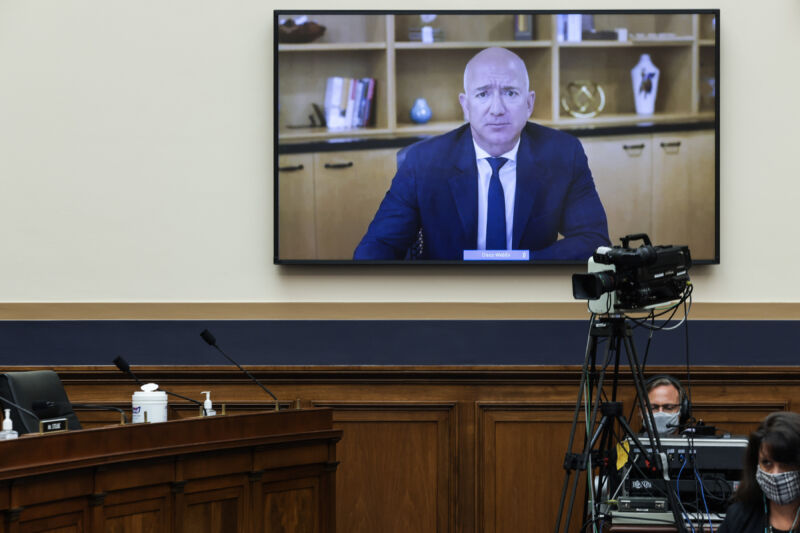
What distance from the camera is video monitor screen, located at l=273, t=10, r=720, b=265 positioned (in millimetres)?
5902

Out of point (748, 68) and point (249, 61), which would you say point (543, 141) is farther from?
point (249, 61)

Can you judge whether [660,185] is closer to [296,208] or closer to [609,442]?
[296,208]

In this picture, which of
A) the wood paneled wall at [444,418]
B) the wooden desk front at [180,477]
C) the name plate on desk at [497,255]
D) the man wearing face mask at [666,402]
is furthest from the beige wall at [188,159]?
the wooden desk front at [180,477]

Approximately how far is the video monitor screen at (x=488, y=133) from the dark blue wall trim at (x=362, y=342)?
383mm

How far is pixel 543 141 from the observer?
19.5 ft

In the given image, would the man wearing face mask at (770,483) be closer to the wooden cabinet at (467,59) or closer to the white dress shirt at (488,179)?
the white dress shirt at (488,179)

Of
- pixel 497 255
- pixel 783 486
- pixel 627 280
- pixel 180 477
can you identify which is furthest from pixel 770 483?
pixel 497 255

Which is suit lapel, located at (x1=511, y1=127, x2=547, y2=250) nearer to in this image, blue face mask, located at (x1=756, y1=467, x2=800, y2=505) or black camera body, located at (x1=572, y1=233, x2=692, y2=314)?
black camera body, located at (x1=572, y1=233, x2=692, y2=314)

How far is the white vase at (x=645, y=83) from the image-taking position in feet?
19.4

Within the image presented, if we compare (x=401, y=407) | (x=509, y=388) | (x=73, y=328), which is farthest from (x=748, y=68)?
(x=73, y=328)

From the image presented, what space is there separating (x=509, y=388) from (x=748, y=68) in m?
2.16

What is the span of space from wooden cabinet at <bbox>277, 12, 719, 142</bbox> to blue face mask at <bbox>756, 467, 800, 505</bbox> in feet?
9.75

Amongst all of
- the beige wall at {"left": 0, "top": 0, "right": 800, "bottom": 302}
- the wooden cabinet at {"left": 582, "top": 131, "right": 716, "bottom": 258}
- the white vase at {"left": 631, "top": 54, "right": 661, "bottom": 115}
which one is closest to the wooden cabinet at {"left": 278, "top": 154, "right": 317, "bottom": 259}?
the beige wall at {"left": 0, "top": 0, "right": 800, "bottom": 302}

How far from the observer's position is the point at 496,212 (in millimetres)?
5926
